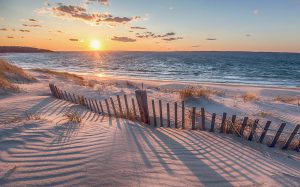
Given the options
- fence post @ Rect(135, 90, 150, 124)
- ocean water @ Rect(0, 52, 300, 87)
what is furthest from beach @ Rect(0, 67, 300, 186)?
ocean water @ Rect(0, 52, 300, 87)

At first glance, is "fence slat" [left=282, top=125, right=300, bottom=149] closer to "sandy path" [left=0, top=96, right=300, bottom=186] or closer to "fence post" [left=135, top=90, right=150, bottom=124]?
"sandy path" [left=0, top=96, right=300, bottom=186]

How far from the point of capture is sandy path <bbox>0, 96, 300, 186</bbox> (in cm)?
424

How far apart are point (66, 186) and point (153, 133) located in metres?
3.39

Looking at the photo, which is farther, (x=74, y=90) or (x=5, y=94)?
(x=74, y=90)

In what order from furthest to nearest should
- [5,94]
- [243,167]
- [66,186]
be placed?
[5,94], [243,167], [66,186]

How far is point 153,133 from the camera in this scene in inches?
275

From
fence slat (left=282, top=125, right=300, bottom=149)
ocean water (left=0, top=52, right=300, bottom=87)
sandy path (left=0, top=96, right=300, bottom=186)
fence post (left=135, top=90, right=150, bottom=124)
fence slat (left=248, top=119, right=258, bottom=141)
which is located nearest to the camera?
sandy path (left=0, top=96, right=300, bottom=186)

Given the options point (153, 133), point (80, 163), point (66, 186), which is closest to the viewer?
point (66, 186)

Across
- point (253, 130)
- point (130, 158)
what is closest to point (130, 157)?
point (130, 158)

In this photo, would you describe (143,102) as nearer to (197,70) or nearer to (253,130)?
(253,130)

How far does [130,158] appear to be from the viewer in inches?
195

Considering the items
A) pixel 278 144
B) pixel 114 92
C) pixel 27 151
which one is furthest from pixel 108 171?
pixel 114 92

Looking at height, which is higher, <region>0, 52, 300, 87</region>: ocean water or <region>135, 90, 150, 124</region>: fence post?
<region>135, 90, 150, 124</region>: fence post

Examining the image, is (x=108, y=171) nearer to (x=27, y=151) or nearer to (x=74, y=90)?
(x=27, y=151)
